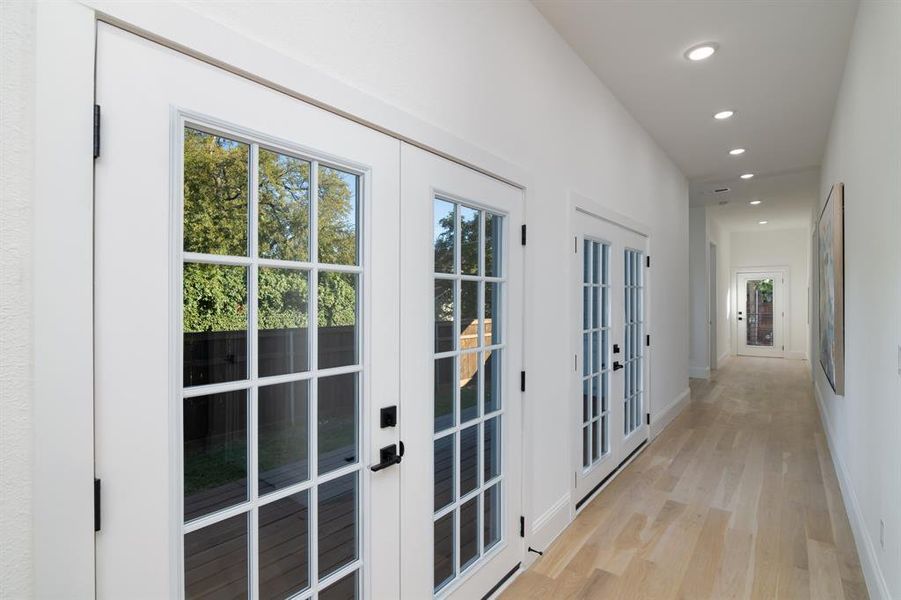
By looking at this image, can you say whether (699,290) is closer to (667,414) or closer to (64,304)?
(667,414)

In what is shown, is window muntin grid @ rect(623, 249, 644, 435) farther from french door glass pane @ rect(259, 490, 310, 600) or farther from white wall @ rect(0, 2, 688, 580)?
french door glass pane @ rect(259, 490, 310, 600)

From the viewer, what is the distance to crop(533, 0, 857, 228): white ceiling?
2.57 m

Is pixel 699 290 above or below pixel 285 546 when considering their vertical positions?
above

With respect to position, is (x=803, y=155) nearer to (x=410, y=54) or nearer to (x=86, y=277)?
(x=410, y=54)

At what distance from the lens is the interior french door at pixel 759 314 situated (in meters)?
10.9

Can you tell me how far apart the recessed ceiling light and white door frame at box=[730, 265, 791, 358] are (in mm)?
9693

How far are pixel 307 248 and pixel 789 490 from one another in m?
3.88

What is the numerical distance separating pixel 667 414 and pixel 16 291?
17.8ft

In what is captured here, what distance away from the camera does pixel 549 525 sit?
263 centimetres

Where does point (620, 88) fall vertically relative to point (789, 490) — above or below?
above

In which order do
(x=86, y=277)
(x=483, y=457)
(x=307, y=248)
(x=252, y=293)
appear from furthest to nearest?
(x=483, y=457) → (x=307, y=248) → (x=252, y=293) → (x=86, y=277)

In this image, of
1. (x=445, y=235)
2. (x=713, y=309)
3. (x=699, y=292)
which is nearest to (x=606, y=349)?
(x=445, y=235)

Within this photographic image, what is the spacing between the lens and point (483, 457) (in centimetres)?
215

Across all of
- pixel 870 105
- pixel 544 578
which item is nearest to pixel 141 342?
pixel 544 578
